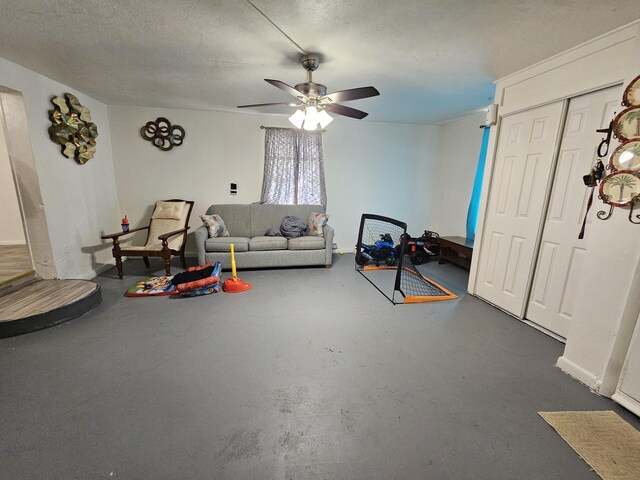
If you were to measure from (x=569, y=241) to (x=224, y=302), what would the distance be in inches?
129

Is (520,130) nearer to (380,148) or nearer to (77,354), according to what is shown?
(380,148)

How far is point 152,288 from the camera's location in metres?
3.09

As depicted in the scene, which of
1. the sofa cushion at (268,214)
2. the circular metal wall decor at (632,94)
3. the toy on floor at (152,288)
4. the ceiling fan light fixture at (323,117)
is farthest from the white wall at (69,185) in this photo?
the circular metal wall decor at (632,94)

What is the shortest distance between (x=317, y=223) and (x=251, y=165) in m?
1.53

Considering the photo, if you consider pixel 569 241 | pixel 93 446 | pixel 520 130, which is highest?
pixel 520 130

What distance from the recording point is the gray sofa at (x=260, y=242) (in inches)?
147

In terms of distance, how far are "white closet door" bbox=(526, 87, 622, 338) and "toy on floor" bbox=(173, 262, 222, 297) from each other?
3360 millimetres

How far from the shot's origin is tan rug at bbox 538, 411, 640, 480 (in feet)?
4.11

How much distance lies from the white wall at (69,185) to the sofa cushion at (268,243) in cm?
210

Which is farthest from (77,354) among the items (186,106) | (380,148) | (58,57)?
(380,148)

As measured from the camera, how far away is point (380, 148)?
4883mm

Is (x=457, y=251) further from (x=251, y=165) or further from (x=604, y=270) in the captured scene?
(x=251, y=165)

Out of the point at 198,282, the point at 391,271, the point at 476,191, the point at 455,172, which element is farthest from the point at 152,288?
the point at 455,172

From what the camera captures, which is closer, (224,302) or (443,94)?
(224,302)
